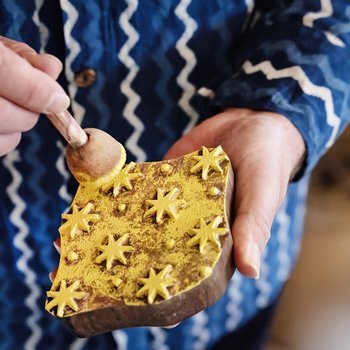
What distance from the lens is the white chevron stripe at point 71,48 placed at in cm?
56

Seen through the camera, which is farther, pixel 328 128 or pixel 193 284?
pixel 328 128

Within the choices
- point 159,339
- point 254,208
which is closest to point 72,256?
point 254,208

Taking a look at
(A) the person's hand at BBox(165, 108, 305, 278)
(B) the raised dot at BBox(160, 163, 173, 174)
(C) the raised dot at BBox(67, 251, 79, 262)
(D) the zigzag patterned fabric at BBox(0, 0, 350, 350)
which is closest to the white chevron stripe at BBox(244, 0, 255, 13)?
(D) the zigzag patterned fabric at BBox(0, 0, 350, 350)

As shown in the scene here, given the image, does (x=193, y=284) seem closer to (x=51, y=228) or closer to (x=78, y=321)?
(x=78, y=321)

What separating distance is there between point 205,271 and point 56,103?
166 mm

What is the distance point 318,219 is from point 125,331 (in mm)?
782

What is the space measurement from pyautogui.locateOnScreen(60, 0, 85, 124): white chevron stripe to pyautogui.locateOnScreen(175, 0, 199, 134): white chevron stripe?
0.35 feet

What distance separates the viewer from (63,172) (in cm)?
62

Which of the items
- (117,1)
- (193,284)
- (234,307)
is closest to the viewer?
(193,284)

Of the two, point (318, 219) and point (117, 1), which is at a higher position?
point (117, 1)

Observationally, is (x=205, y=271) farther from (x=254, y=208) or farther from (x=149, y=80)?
(x=149, y=80)

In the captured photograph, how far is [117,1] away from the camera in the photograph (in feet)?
1.87

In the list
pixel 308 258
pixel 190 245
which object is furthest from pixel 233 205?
pixel 308 258

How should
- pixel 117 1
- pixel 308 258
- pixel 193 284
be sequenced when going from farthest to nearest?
pixel 308 258 → pixel 117 1 → pixel 193 284
